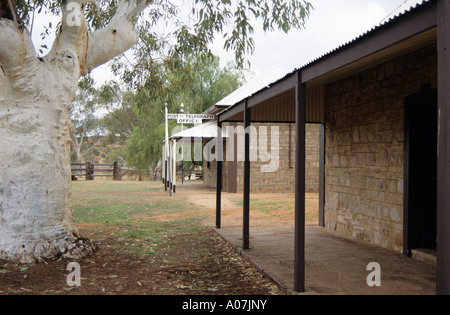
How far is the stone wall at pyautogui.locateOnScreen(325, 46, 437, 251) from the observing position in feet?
20.5

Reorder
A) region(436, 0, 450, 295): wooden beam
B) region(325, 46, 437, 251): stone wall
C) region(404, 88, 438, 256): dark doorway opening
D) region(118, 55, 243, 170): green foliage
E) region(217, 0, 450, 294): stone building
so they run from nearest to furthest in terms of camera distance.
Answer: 1. region(436, 0, 450, 295): wooden beam
2. region(217, 0, 450, 294): stone building
3. region(404, 88, 438, 256): dark doorway opening
4. region(325, 46, 437, 251): stone wall
5. region(118, 55, 243, 170): green foliage

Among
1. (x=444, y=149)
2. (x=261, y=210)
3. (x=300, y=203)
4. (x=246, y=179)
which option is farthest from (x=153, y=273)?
(x=261, y=210)

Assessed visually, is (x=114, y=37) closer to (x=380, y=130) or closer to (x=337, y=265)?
(x=380, y=130)

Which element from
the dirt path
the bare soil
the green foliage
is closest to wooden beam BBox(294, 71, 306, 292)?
the bare soil

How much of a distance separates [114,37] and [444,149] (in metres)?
6.00

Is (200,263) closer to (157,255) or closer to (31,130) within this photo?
(157,255)

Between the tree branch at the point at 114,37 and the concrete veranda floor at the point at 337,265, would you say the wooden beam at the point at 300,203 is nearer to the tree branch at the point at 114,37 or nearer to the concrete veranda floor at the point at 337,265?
the concrete veranda floor at the point at 337,265

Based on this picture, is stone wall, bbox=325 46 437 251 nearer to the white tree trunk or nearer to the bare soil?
the bare soil

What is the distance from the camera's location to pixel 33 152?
582 cm

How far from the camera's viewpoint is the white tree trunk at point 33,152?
5.68m

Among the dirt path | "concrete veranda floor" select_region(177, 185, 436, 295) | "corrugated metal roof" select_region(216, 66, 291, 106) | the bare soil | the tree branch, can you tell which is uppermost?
"corrugated metal roof" select_region(216, 66, 291, 106)

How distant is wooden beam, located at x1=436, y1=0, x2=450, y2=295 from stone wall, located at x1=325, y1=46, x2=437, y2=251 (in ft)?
10.4

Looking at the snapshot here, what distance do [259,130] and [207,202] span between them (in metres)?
4.24

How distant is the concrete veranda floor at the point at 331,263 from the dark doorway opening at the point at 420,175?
1.44ft
